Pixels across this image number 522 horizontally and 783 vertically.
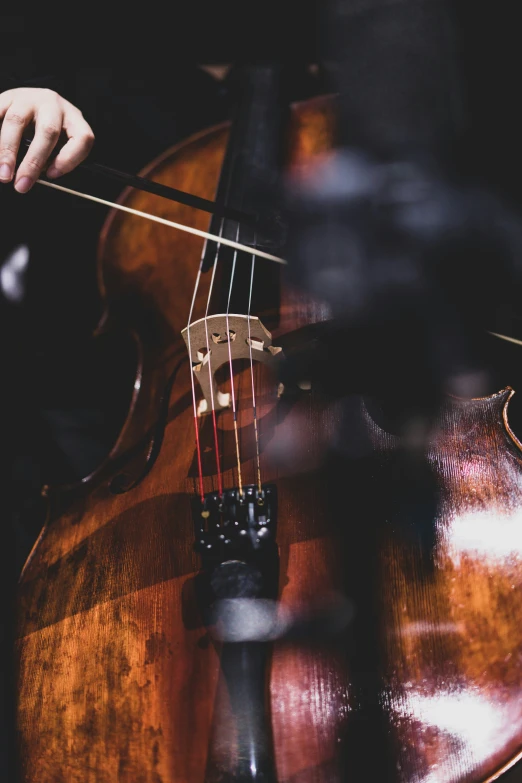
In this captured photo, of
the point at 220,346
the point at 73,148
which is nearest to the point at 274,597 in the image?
the point at 220,346

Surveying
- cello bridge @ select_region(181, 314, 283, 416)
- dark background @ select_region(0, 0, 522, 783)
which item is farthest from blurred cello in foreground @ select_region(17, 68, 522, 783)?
dark background @ select_region(0, 0, 522, 783)

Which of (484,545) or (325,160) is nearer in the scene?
(484,545)

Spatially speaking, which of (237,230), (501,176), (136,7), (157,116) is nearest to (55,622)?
(237,230)

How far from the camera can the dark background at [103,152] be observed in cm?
98

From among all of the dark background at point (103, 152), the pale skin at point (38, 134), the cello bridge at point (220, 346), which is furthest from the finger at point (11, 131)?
the dark background at point (103, 152)

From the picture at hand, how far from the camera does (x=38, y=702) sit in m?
0.56

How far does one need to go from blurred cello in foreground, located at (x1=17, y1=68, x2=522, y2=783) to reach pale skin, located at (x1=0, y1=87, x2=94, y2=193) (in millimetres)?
283

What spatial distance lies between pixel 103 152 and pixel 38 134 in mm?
579

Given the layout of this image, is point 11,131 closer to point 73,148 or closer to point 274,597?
point 73,148

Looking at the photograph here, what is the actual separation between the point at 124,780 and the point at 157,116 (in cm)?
134

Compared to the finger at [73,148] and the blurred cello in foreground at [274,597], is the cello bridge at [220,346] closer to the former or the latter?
the blurred cello in foreground at [274,597]

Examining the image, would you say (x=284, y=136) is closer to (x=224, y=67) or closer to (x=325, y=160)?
(x=325, y=160)

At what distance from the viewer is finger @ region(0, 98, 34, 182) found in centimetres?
67

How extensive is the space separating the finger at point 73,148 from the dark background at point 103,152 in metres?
0.39
